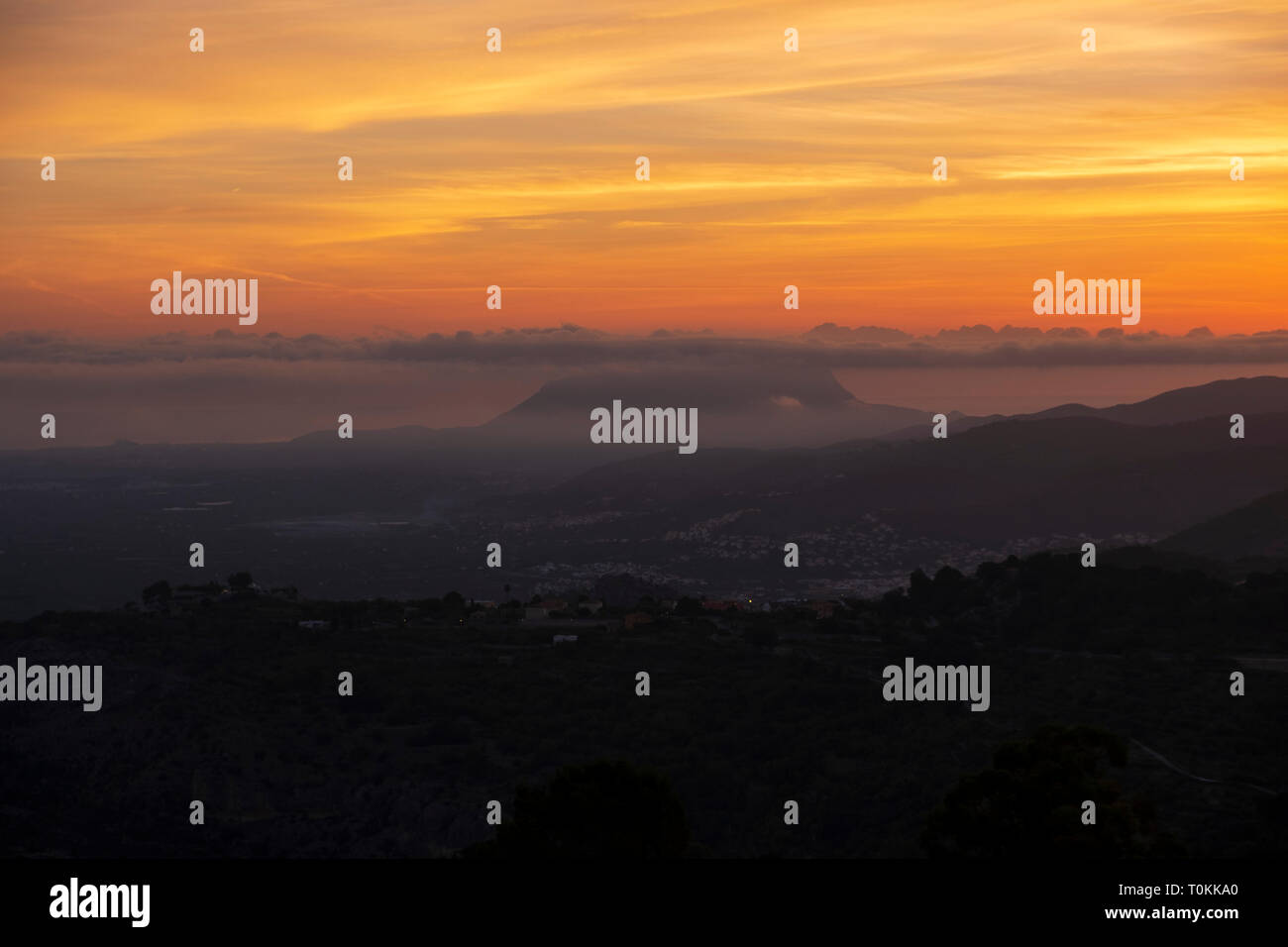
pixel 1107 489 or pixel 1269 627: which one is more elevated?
pixel 1107 489

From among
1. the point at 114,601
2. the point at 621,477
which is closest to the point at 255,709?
the point at 114,601

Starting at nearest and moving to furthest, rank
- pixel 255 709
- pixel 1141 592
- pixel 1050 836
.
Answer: pixel 1050 836 < pixel 255 709 < pixel 1141 592

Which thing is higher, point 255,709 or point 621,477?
point 621,477

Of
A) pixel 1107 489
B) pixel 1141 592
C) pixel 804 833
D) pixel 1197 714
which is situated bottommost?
pixel 804 833

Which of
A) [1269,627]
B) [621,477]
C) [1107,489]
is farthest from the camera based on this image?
[621,477]

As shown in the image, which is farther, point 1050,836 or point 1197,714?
point 1197,714

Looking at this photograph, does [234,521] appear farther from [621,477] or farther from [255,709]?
[255,709]
